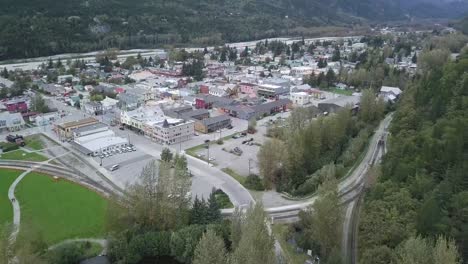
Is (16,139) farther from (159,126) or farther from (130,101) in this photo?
(130,101)

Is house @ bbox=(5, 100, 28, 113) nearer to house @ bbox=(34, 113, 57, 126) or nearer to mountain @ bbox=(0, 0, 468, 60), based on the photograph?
house @ bbox=(34, 113, 57, 126)

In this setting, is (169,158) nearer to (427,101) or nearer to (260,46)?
(427,101)

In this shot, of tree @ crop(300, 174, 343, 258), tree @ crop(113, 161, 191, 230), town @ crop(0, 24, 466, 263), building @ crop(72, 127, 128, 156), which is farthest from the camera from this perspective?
building @ crop(72, 127, 128, 156)

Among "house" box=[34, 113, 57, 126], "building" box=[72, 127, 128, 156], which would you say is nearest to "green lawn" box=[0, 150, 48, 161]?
"building" box=[72, 127, 128, 156]

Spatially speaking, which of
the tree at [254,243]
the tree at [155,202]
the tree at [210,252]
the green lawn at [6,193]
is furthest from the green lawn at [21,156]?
the tree at [254,243]

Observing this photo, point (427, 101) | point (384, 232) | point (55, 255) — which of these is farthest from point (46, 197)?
point (427, 101)
